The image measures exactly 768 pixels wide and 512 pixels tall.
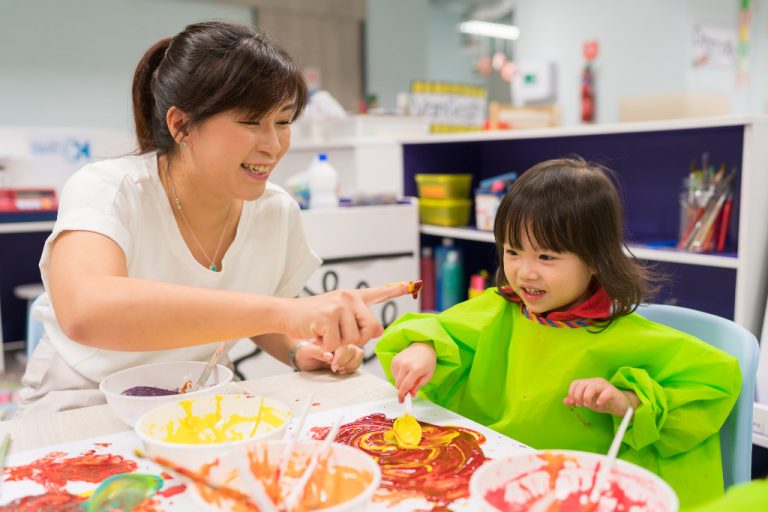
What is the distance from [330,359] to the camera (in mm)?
1260

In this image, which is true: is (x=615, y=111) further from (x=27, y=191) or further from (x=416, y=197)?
(x=27, y=191)

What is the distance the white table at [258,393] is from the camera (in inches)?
38.3

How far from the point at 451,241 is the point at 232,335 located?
190cm

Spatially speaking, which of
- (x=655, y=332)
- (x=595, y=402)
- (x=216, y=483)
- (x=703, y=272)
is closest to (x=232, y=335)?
(x=216, y=483)

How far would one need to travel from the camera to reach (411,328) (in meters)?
1.14

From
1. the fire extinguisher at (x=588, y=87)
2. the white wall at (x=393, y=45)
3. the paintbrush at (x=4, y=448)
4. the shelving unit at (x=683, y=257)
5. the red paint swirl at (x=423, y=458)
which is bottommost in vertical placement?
the paintbrush at (x=4, y=448)

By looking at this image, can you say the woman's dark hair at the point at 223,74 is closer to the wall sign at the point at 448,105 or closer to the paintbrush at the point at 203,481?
the paintbrush at the point at 203,481

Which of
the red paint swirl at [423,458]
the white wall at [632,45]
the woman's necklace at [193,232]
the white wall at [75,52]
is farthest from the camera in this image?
the white wall at [75,52]

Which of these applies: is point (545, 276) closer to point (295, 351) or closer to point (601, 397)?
point (601, 397)

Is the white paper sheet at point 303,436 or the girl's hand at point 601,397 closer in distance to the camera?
the white paper sheet at point 303,436

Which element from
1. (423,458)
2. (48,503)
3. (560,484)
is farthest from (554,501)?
(48,503)

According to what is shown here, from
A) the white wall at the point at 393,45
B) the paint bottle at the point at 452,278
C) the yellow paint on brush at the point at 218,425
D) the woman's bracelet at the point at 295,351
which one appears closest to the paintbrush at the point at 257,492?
the yellow paint on brush at the point at 218,425

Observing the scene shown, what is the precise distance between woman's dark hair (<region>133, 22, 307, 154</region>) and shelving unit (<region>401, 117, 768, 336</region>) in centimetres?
111

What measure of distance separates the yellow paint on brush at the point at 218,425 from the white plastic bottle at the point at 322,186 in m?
1.54
